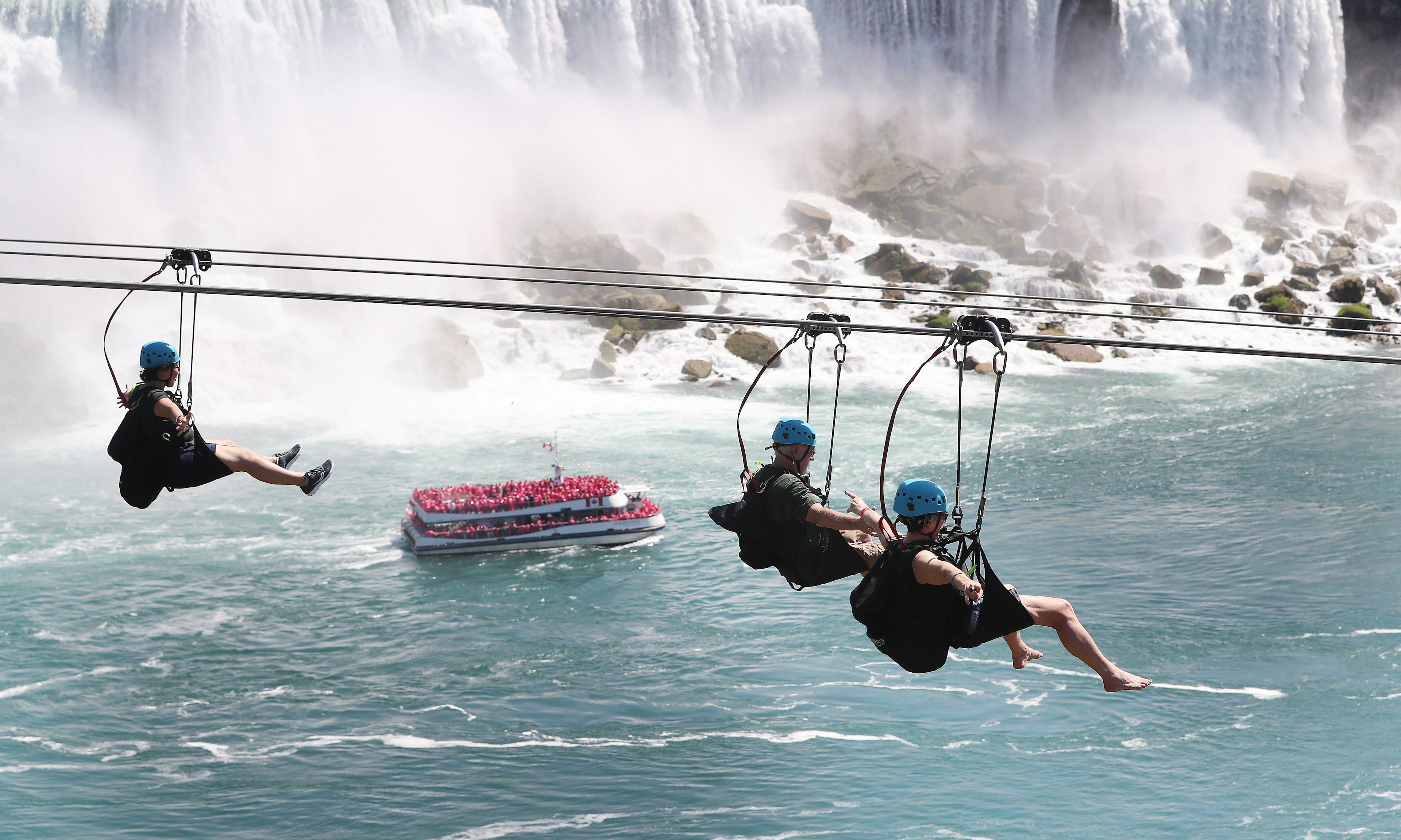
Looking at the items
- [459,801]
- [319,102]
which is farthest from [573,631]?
[319,102]

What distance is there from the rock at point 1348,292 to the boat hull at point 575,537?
145 ft

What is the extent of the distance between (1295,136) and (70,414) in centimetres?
7336

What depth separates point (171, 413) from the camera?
9.71 metres

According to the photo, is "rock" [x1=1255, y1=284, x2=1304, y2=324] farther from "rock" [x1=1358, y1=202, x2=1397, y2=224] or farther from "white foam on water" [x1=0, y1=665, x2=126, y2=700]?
"white foam on water" [x1=0, y1=665, x2=126, y2=700]

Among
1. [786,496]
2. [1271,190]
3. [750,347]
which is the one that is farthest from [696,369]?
[1271,190]

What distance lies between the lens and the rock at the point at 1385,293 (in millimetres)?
59594

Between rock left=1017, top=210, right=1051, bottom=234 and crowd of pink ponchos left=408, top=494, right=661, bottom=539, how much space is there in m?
46.8

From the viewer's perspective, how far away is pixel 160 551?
94.9 feet

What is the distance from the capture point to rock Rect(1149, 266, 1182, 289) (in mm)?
62438

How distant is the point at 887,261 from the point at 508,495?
1397 inches

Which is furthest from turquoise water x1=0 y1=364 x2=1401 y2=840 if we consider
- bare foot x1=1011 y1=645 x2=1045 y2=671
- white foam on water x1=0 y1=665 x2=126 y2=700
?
bare foot x1=1011 y1=645 x2=1045 y2=671

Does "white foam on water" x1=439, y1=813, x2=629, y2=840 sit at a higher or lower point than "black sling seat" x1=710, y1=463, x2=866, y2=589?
lower

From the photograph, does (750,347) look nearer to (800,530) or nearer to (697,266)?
(697,266)

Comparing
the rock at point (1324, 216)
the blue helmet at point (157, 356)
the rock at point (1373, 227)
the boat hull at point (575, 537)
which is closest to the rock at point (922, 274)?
the rock at point (1324, 216)
